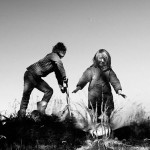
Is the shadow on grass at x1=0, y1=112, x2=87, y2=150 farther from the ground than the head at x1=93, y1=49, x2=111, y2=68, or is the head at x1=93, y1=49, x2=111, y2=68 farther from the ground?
the head at x1=93, y1=49, x2=111, y2=68

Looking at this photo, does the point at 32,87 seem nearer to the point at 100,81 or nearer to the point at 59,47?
the point at 59,47

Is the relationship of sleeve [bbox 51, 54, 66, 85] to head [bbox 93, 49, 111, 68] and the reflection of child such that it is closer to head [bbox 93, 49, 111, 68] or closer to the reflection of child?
the reflection of child

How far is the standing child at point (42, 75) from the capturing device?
21.7ft

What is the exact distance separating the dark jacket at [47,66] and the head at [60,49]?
167 mm

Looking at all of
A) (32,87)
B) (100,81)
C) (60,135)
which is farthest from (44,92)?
(100,81)

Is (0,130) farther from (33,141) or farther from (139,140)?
(139,140)

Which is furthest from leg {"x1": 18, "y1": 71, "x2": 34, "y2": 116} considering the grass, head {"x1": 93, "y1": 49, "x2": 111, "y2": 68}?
head {"x1": 93, "y1": 49, "x2": 111, "y2": 68}

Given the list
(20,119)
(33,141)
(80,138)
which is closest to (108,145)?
(80,138)

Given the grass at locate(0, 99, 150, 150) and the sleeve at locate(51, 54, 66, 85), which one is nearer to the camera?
the grass at locate(0, 99, 150, 150)

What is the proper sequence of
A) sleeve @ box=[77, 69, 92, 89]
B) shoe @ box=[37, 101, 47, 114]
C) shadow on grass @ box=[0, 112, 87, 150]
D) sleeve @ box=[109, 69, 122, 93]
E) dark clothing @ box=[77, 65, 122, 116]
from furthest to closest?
sleeve @ box=[77, 69, 92, 89] < sleeve @ box=[109, 69, 122, 93] < dark clothing @ box=[77, 65, 122, 116] < shoe @ box=[37, 101, 47, 114] < shadow on grass @ box=[0, 112, 87, 150]

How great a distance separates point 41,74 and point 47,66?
21cm

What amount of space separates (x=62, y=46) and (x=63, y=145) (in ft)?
8.04

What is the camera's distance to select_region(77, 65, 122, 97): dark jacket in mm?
7344

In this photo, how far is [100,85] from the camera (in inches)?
289
